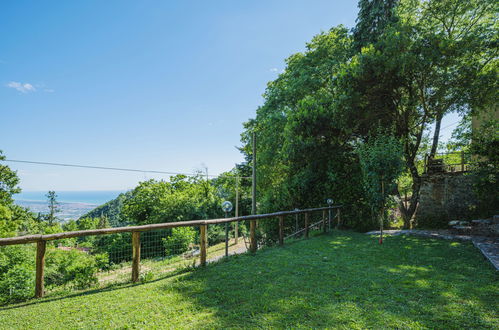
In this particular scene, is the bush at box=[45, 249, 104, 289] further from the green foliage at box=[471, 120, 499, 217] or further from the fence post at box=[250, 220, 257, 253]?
the green foliage at box=[471, 120, 499, 217]

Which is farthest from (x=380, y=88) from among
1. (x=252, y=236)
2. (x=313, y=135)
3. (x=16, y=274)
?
(x=16, y=274)

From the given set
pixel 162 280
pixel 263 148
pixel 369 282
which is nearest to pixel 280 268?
pixel 369 282

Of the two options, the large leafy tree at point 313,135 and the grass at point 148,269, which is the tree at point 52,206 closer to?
the large leafy tree at point 313,135

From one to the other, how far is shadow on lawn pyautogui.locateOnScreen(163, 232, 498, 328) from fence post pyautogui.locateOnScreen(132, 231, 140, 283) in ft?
2.49

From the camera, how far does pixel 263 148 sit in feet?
49.2

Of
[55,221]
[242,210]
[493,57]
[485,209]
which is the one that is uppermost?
[493,57]

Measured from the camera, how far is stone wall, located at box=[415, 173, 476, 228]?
35.7ft

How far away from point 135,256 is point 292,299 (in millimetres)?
2696

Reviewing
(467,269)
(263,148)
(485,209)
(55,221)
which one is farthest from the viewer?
(55,221)

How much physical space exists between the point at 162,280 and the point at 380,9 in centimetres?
1521

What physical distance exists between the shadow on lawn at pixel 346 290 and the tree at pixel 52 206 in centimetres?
5554

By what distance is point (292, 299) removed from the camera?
305 centimetres

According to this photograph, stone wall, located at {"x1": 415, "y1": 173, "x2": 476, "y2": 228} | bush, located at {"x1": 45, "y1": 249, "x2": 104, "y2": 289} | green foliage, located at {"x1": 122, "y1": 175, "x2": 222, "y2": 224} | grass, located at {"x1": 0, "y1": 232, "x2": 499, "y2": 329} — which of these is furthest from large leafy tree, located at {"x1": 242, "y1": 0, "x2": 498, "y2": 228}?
green foliage, located at {"x1": 122, "y1": 175, "x2": 222, "y2": 224}

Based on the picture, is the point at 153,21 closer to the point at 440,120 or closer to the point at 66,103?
the point at 440,120
